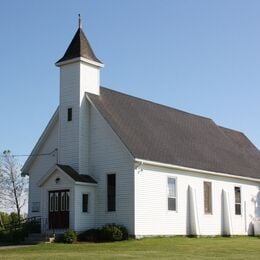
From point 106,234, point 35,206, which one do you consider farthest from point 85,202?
point 35,206

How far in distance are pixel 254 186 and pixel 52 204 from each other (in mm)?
17178

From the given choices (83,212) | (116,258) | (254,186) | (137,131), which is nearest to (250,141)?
(254,186)

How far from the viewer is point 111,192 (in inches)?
1307

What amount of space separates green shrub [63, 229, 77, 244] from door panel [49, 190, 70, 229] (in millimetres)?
1654

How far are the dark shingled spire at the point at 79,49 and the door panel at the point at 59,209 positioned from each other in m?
8.08

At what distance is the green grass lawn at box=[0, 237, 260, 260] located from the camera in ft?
75.4

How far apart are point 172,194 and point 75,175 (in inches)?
238

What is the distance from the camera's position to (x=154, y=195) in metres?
33.4

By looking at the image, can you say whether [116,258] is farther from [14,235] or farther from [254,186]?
[254,186]

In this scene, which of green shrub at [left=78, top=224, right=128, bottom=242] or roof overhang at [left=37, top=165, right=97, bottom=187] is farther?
roof overhang at [left=37, top=165, right=97, bottom=187]

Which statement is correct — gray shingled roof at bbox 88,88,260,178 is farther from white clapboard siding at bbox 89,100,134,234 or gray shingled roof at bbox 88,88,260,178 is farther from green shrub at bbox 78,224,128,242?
green shrub at bbox 78,224,128,242

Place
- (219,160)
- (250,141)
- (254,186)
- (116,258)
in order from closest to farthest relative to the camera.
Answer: (116,258) → (219,160) → (254,186) → (250,141)

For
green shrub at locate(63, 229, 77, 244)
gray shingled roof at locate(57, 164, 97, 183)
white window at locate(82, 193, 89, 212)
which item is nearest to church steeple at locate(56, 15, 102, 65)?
gray shingled roof at locate(57, 164, 97, 183)

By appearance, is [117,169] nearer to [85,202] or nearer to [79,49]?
[85,202]
